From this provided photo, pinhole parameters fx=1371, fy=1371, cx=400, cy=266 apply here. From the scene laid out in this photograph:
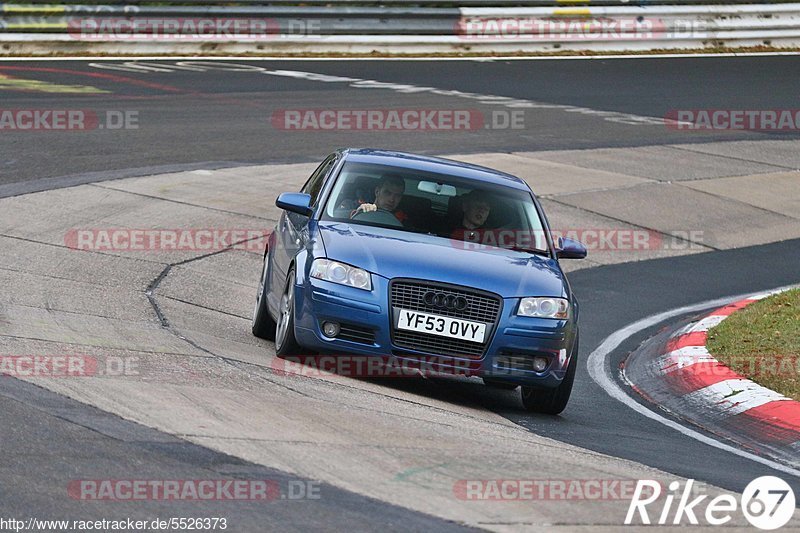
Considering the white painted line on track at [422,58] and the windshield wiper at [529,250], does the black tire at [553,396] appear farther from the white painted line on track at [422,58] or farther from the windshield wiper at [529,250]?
the white painted line on track at [422,58]

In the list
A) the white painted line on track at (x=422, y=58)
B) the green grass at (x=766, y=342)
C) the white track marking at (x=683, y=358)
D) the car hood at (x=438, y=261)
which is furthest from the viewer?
the white painted line on track at (x=422, y=58)

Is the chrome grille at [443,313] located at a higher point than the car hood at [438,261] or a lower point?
lower

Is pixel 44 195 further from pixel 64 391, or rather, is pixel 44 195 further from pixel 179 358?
pixel 64 391

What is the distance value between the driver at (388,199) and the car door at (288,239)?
417 millimetres

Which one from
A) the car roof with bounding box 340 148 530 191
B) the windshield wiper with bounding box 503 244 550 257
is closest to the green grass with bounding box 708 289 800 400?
the windshield wiper with bounding box 503 244 550 257

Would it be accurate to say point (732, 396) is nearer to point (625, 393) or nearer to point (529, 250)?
point (625, 393)

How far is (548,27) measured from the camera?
30109 mm

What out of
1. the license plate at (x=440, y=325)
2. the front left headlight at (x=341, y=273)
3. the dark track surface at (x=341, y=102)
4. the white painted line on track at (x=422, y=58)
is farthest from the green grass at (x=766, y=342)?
the white painted line on track at (x=422, y=58)

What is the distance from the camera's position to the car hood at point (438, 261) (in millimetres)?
8594

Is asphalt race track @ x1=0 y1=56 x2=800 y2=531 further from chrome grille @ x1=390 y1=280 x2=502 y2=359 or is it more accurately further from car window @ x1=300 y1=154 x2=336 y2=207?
car window @ x1=300 y1=154 x2=336 y2=207

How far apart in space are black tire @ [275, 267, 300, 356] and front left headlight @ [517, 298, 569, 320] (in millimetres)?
1470

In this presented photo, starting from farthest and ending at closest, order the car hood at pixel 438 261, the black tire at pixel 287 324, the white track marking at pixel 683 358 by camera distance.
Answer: the white track marking at pixel 683 358 < the black tire at pixel 287 324 < the car hood at pixel 438 261

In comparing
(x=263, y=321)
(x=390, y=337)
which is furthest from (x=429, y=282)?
(x=263, y=321)

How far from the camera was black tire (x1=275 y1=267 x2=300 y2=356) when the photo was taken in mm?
8867
